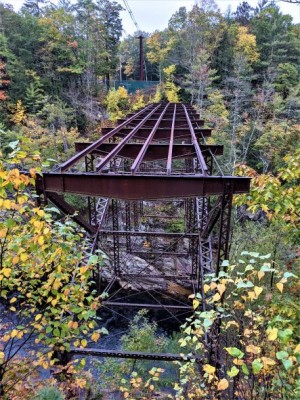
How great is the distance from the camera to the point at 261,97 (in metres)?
26.5

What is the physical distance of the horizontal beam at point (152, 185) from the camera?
4828 millimetres

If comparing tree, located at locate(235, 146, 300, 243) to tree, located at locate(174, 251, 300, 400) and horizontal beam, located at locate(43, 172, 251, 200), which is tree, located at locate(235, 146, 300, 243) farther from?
tree, located at locate(174, 251, 300, 400)

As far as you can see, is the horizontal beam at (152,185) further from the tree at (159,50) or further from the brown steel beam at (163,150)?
the tree at (159,50)

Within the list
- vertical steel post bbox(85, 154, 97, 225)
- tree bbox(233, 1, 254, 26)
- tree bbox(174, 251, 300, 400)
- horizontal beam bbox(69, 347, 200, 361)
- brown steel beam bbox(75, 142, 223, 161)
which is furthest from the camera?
tree bbox(233, 1, 254, 26)

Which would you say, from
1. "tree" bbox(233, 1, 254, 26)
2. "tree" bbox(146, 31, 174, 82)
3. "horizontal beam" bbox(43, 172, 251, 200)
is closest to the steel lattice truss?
"horizontal beam" bbox(43, 172, 251, 200)

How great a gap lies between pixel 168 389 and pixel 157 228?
11.1 m

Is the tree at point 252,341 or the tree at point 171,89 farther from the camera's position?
the tree at point 171,89

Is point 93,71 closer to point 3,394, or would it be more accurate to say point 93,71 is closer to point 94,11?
point 94,11

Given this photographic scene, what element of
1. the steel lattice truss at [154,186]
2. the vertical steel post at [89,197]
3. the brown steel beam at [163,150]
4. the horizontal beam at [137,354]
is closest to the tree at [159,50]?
→ the steel lattice truss at [154,186]

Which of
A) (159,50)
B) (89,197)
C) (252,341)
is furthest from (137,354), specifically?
(159,50)

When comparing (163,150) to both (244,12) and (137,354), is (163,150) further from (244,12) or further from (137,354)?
(244,12)

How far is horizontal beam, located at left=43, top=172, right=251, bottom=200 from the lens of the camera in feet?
15.8

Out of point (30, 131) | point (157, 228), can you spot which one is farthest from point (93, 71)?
point (157, 228)

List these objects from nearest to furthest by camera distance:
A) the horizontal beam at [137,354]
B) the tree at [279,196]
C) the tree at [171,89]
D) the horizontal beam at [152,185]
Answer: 1. the tree at [279,196]
2. the horizontal beam at [152,185]
3. the horizontal beam at [137,354]
4. the tree at [171,89]
